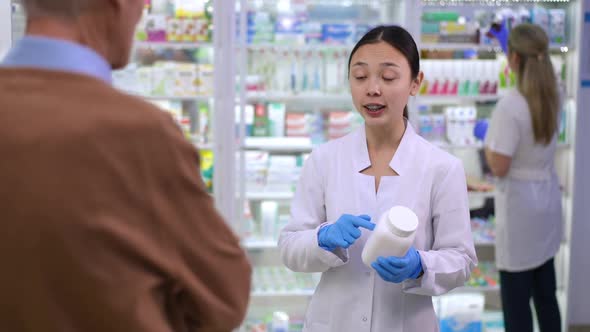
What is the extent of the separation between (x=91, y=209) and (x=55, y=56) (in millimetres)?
255

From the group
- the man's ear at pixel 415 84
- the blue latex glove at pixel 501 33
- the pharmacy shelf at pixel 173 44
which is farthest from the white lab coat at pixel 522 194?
the man's ear at pixel 415 84

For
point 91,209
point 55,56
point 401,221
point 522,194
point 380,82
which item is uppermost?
point 55,56

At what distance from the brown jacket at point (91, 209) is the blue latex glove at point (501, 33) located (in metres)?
4.39

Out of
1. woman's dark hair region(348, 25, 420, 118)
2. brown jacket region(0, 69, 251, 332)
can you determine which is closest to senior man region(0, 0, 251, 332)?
brown jacket region(0, 69, 251, 332)

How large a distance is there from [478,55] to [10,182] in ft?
15.8

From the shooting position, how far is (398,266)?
6.73 ft

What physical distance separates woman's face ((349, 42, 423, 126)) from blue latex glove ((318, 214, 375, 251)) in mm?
366

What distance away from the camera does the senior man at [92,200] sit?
3.59 ft

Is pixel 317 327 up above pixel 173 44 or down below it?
below

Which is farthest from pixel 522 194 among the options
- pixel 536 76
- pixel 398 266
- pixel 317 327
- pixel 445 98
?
pixel 398 266

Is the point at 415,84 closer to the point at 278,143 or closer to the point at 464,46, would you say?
the point at 278,143

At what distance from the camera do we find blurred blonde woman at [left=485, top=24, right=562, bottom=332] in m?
4.32

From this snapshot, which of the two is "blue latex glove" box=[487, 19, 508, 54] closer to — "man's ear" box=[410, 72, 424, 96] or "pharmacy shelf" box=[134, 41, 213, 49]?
"pharmacy shelf" box=[134, 41, 213, 49]

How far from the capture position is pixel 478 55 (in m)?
5.55
